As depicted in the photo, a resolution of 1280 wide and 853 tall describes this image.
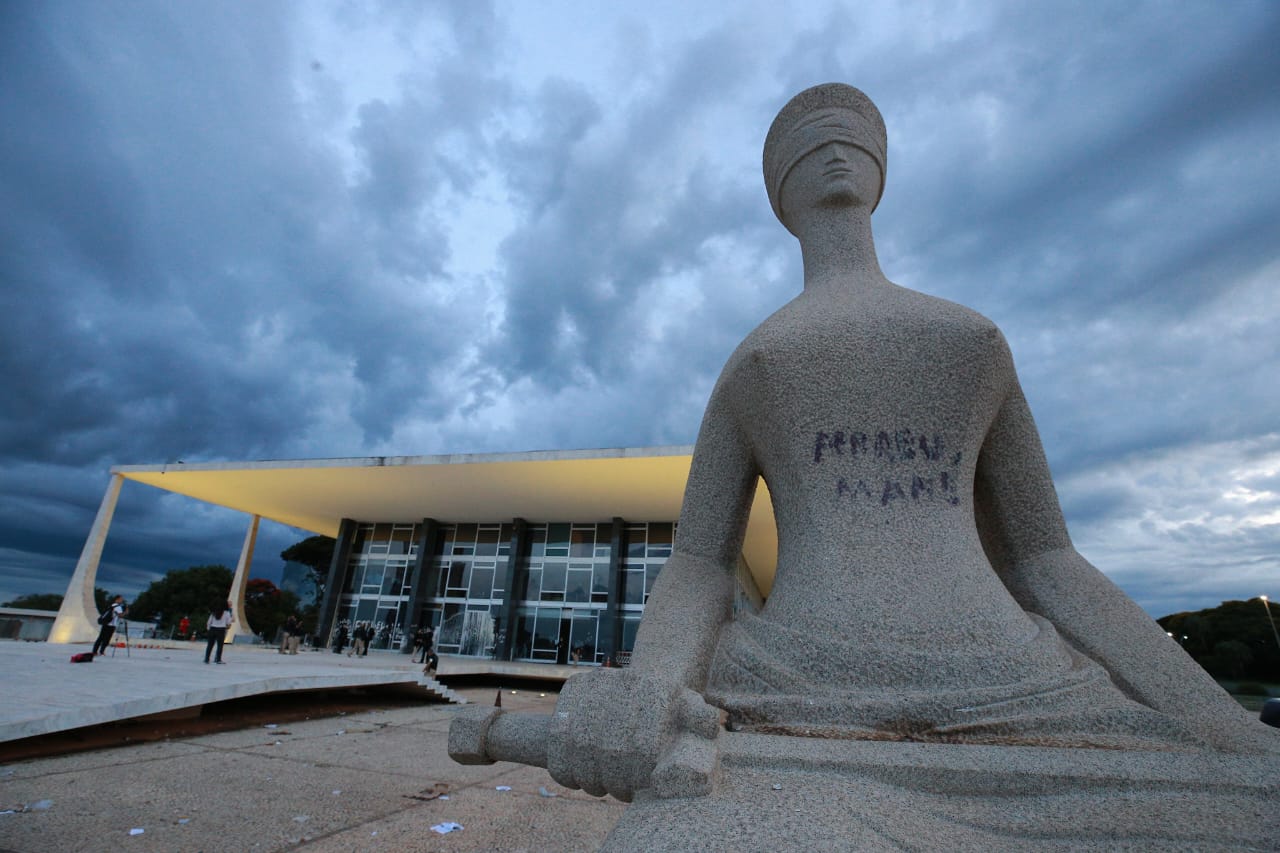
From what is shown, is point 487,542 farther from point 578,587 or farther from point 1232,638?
point 1232,638

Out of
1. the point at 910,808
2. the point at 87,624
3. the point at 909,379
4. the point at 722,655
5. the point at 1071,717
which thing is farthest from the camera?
the point at 87,624

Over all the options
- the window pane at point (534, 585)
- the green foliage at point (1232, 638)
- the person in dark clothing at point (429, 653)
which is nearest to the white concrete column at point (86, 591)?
the person in dark clothing at point (429, 653)

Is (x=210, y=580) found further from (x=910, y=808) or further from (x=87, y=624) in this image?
(x=910, y=808)

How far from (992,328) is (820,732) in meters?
1.84

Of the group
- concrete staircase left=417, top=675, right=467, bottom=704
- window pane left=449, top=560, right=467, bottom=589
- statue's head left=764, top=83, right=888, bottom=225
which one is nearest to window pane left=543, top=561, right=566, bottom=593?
window pane left=449, top=560, right=467, bottom=589

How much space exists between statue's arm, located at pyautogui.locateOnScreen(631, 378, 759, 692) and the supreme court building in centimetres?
1212

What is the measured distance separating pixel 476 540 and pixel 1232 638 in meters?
24.3

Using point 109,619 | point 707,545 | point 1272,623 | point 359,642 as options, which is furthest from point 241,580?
point 1272,623

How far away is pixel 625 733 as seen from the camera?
1.84 meters

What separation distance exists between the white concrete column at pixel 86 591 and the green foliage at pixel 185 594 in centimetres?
2176

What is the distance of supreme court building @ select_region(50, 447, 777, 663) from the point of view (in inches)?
671

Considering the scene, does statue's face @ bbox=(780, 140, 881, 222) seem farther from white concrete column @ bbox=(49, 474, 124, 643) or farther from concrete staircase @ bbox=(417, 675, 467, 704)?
white concrete column @ bbox=(49, 474, 124, 643)

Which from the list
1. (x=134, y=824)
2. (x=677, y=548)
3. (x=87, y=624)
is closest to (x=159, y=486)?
(x=87, y=624)

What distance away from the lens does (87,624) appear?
18578 millimetres
